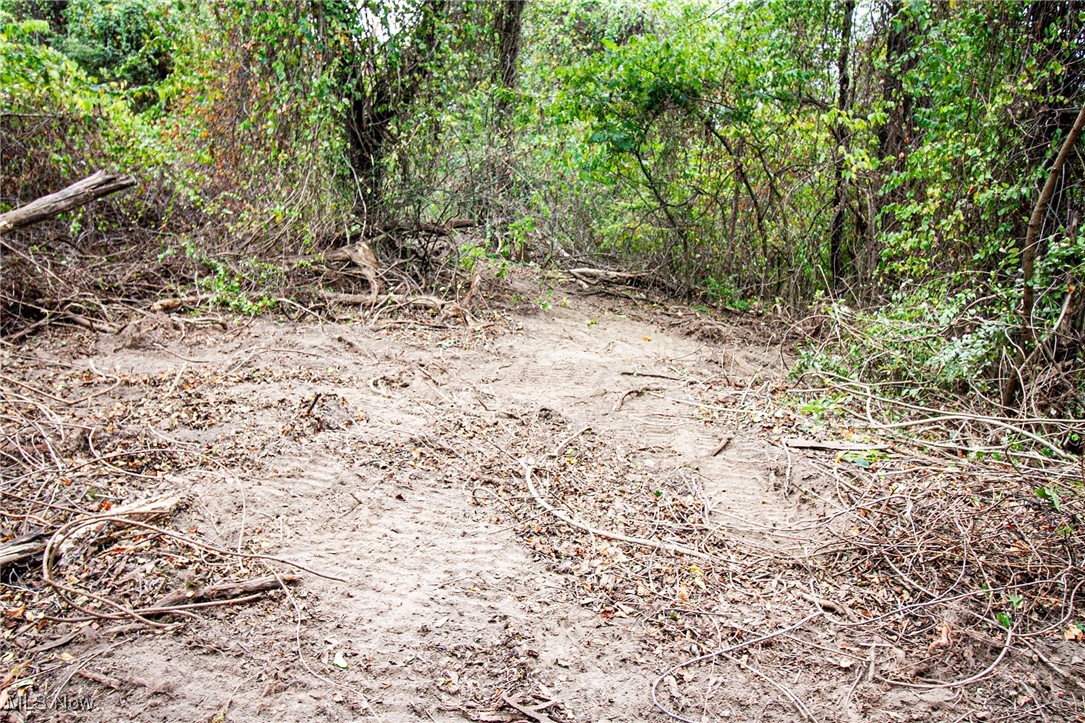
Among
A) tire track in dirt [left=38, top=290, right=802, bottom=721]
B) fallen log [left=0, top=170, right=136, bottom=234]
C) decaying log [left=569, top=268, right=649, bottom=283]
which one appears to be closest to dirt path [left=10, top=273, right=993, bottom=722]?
tire track in dirt [left=38, top=290, right=802, bottom=721]

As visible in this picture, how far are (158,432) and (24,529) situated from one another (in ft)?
3.46

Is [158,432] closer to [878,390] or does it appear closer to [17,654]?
[17,654]

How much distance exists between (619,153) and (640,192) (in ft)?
2.54

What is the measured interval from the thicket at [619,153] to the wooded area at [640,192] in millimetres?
29

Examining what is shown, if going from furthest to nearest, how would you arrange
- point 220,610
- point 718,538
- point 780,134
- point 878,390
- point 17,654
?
1. point 780,134
2. point 878,390
3. point 718,538
4. point 220,610
5. point 17,654

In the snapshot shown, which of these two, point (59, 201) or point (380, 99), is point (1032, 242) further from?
point (380, 99)

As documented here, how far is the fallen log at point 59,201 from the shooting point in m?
4.09

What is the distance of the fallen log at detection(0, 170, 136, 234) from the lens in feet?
13.4

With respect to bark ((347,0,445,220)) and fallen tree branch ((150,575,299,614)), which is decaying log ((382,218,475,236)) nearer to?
bark ((347,0,445,220))

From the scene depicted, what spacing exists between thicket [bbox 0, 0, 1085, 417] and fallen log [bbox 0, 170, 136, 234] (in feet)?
7.08

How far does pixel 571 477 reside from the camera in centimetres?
397

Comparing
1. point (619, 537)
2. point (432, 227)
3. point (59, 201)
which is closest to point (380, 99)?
point (432, 227)

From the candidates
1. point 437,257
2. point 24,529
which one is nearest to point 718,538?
point 24,529

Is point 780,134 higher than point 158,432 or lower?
higher
